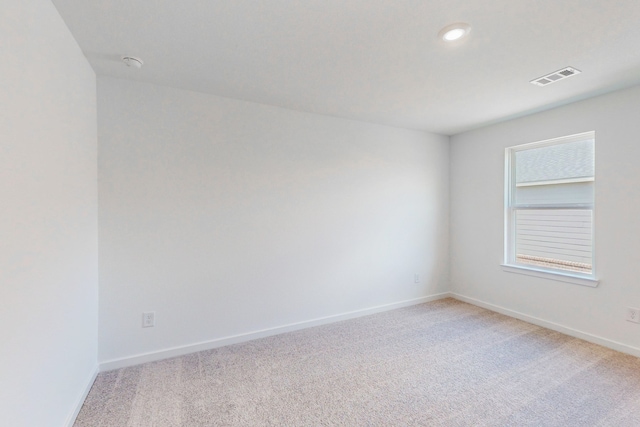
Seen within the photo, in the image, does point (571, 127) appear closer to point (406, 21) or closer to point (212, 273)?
point (406, 21)

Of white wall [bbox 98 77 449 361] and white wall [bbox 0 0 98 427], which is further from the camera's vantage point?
white wall [bbox 98 77 449 361]

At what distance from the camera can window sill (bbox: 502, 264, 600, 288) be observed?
9.30 ft

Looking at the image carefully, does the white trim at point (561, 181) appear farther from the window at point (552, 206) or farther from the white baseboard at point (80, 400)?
the white baseboard at point (80, 400)

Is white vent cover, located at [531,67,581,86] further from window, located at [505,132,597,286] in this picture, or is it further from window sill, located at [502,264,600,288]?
window sill, located at [502,264,600,288]

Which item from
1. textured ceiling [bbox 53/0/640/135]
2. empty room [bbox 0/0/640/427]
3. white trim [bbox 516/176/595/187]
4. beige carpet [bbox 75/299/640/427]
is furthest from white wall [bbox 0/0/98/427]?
white trim [bbox 516/176/595/187]

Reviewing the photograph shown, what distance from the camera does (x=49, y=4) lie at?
150 centimetres

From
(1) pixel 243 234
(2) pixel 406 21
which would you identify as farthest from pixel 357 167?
(2) pixel 406 21

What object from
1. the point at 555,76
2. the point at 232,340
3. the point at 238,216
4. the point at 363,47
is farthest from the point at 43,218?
the point at 555,76

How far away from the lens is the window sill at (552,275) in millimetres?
2834

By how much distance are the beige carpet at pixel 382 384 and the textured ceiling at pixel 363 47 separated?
7.89 ft

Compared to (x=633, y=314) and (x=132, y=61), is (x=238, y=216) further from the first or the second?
(x=633, y=314)

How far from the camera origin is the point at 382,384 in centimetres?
214

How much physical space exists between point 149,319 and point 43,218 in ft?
4.50

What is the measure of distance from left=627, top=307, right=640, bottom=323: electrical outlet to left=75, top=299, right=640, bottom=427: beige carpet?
0.33 meters
